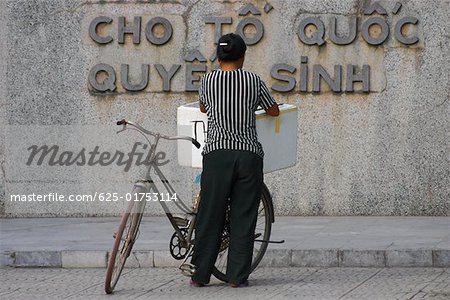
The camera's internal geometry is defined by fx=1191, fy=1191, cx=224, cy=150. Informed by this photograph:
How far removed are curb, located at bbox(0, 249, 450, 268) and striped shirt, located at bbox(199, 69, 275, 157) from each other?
155cm

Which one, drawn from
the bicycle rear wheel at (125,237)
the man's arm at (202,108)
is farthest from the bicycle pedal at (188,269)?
the man's arm at (202,108)

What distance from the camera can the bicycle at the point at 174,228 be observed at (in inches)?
328

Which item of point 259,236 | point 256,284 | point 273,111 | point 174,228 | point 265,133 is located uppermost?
point 273,111

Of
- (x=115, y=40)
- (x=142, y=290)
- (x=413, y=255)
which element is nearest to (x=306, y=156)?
(x=115, y=40)

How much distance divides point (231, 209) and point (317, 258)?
1457 mm

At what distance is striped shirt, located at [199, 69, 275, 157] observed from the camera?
8516mm

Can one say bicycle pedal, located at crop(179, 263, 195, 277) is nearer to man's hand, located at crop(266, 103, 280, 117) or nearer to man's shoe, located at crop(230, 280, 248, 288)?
man's shoe, located at crop(230, 280, 248, 288)

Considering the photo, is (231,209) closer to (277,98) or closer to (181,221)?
(181,221)

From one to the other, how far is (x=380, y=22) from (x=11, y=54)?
13.5ft

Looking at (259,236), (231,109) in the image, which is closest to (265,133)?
(231,109)

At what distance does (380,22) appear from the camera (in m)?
12.9

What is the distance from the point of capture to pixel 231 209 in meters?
8.67

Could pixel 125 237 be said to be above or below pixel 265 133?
below

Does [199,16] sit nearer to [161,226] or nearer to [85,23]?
[85,23]
